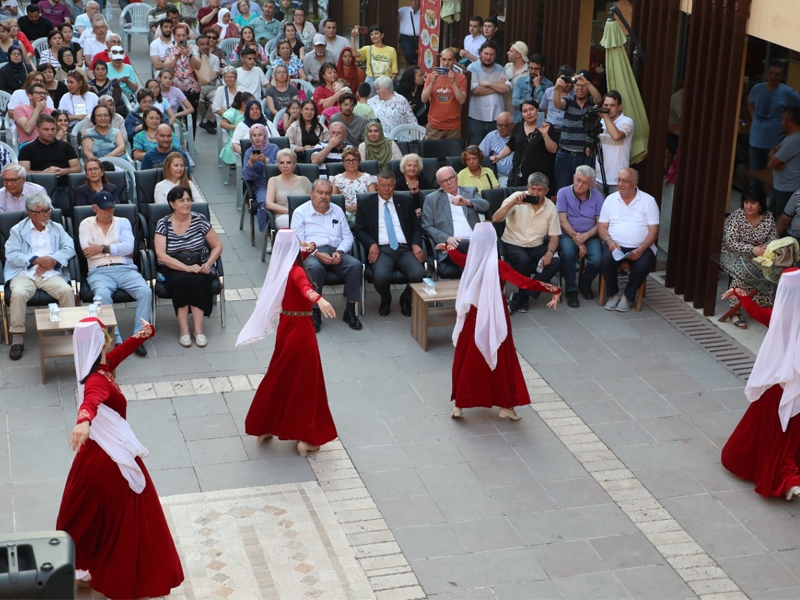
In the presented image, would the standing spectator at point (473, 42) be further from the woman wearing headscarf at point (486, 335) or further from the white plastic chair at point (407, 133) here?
the woman wearing headscarf at point (486, 335)

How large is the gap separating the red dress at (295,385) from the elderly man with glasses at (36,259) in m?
2.68

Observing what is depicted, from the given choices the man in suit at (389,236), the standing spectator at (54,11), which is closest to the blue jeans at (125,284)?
the man in suit at (389,236)

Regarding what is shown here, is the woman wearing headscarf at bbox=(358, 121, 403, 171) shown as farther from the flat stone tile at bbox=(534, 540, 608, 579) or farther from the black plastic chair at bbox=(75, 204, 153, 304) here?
the flat stone tile at bbox=(534, 540, 608, 579)

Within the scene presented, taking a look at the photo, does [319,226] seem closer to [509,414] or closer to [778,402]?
[509,414]

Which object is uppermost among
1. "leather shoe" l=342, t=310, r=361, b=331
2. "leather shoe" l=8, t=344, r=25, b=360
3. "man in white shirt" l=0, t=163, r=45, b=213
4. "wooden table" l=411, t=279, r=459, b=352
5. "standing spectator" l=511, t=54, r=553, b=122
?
"standing spectator" l=511, t=54, r=553, b=122

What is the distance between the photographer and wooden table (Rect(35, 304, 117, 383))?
920cm

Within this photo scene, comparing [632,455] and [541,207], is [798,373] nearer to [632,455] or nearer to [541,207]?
[632,455]

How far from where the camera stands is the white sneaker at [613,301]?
11266 millimetres

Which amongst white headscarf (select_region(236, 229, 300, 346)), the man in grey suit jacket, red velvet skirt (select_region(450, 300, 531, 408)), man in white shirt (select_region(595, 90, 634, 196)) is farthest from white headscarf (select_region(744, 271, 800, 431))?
man in white shirt (select_region(595, 90, 634, 196))

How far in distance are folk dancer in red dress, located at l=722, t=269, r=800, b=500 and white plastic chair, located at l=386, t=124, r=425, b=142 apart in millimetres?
6761

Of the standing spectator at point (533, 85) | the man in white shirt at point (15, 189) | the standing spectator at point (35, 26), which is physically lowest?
the man in white shirt at point (15, 189)

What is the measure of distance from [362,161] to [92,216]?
3436mm

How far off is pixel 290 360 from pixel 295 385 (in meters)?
0.19

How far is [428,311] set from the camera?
1020 cm
